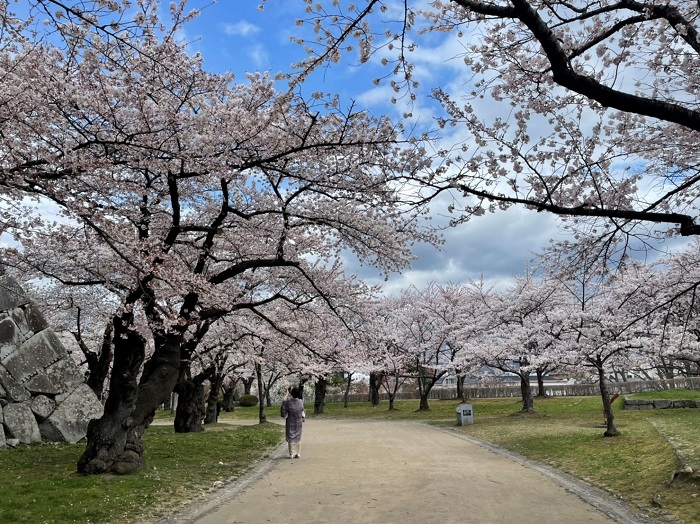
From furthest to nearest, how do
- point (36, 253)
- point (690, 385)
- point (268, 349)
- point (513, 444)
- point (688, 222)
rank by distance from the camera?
point (690, 385) < point (268, 349) < point (513, 444) < point (36, 253) < point (688, 222)

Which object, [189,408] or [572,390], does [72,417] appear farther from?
[572,390]

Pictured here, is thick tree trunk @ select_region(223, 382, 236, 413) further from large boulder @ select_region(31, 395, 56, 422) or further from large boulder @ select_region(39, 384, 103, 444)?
large boulder @ select_region(31, 395, 56, 422)

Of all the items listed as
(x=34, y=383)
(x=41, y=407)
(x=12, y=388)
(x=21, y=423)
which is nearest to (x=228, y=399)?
(x=41, y=407)

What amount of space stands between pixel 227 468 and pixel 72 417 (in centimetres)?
579

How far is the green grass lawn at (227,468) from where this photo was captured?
20.3 feet

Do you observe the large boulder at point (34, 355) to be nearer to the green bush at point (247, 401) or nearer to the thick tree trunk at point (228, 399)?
the thick tree trunk at point (228, 399)

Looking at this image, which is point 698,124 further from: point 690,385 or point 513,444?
point 690,385

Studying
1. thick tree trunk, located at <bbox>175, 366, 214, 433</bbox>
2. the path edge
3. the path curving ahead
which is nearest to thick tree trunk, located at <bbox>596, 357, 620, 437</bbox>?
the path edge

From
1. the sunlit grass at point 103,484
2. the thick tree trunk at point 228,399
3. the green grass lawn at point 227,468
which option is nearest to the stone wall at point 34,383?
the green grass lawn at point 227,468

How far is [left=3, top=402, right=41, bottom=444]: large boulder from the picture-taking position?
11906 millimetres

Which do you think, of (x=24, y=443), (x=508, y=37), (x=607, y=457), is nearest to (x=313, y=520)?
(x=508, y=37)

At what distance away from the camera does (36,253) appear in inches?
448

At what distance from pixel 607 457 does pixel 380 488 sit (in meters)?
4.85

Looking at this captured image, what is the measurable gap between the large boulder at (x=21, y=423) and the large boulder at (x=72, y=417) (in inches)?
11.8
